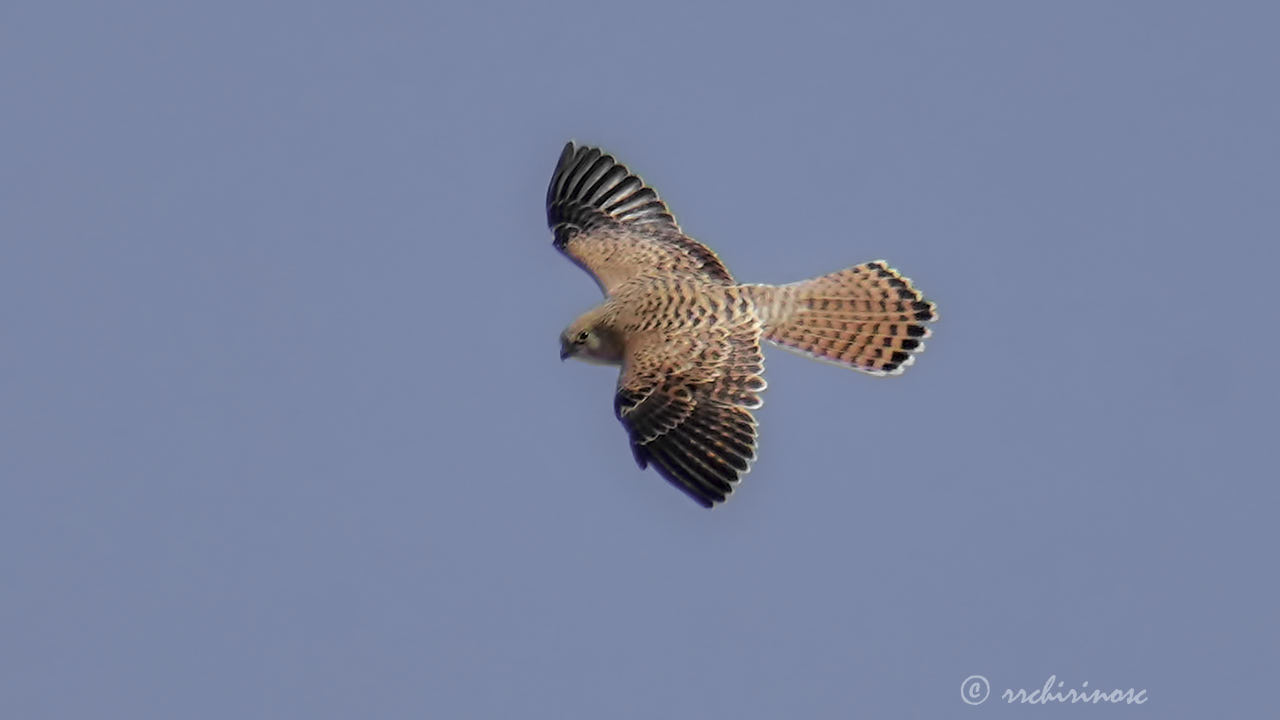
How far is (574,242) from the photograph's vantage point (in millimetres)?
15359

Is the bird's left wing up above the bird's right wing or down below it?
below

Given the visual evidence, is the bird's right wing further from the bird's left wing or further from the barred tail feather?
the bird's left wing

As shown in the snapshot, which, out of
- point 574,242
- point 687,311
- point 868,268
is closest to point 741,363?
point 687,311

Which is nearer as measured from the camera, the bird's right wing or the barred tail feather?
the barred tail feather

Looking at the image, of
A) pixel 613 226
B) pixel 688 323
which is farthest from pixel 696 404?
pixel 613 226

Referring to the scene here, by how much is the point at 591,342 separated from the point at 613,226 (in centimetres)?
171

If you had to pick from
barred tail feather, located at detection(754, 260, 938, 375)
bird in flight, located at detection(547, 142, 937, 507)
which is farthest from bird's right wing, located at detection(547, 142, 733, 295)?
barred tail feather, located at detection(754, 260, 938, 375)

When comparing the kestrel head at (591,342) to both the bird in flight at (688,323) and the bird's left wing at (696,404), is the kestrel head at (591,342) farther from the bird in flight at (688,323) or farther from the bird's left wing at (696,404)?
the bird's left wing at (696,404)

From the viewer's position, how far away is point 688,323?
1359cm

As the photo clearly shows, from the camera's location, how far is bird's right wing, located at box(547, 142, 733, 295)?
1478 centimetres

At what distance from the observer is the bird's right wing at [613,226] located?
582 inches

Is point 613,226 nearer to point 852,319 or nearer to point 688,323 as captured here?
point 688,323

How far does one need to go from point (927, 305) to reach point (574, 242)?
2990 mm

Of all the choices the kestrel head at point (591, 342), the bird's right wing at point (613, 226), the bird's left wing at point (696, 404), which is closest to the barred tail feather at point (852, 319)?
the bird's left wing at point (696, 404)
